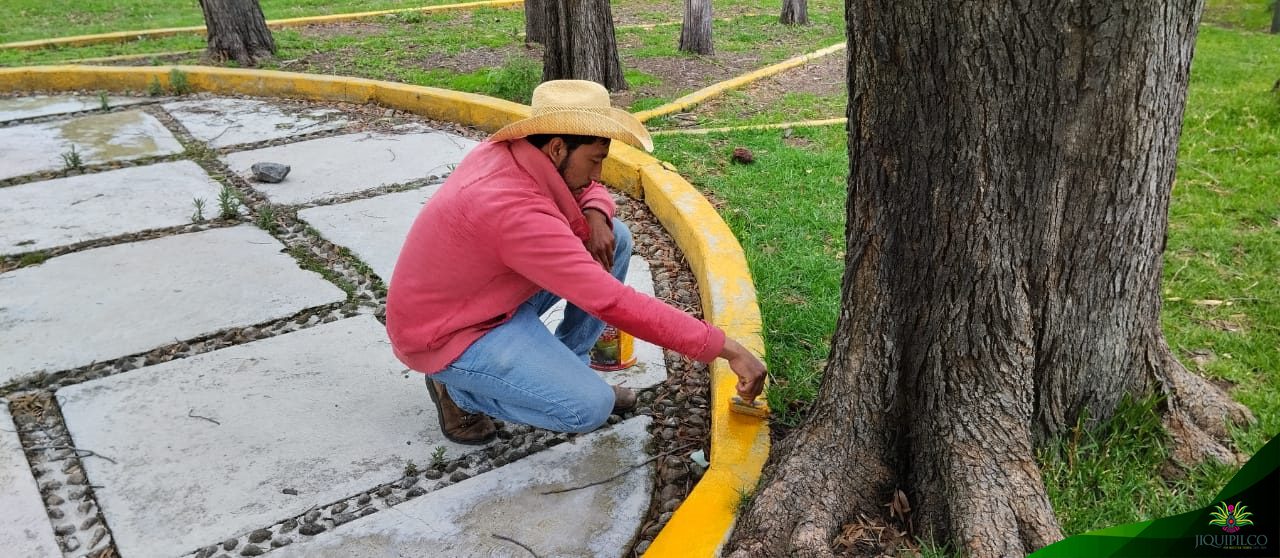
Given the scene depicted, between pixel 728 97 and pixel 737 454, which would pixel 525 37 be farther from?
pixel 737 454

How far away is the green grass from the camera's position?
11.7 m

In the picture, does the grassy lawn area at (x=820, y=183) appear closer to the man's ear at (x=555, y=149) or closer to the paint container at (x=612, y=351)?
the paint container at (x=612, y=351)

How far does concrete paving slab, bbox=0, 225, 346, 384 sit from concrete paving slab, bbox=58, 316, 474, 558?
0.27m

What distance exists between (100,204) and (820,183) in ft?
12.7

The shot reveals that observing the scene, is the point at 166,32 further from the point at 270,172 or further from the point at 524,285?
the point at 524,285

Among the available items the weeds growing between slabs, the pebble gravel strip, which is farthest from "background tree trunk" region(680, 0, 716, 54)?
the pebble gravel strip

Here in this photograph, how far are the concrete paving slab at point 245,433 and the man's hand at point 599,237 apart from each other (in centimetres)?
77

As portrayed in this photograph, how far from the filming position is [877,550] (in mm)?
2424

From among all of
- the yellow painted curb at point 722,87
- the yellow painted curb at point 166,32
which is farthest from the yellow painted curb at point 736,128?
the yellow painted curb at point 166,32

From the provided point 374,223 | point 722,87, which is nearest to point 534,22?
point 722,87

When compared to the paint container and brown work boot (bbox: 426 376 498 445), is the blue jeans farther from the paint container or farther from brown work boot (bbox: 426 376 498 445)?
the paint container

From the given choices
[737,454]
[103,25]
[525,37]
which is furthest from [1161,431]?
[103,25]

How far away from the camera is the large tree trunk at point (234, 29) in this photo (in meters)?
8.91

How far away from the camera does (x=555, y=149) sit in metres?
2.81
